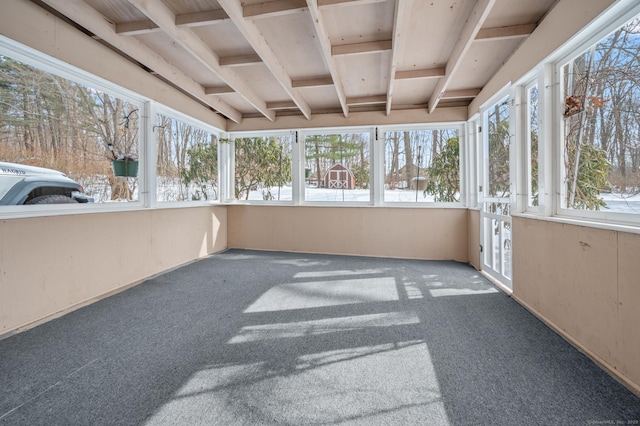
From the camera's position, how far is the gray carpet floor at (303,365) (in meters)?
1.39

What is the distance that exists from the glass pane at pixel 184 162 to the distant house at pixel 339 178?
6.81 feet

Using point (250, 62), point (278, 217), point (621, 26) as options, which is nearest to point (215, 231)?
point (278, 217)

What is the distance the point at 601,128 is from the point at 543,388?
170 centimetres

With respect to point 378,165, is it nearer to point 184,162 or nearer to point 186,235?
point 184,162

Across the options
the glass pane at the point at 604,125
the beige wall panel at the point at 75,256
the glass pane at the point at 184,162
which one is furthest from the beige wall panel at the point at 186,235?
the glass pane at the point at 604,125

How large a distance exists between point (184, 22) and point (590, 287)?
12.3 feet

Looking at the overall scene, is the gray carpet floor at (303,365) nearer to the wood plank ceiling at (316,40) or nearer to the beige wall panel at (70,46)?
the beige wall panel at (70,46)

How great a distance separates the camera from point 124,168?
3.21 m

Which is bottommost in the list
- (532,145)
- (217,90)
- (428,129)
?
(532,145)

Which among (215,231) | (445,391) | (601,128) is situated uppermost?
(601,128)

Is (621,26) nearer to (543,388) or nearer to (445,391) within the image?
(543,388)

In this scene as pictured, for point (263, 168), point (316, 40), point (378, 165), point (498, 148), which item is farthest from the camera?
point (263, 168)

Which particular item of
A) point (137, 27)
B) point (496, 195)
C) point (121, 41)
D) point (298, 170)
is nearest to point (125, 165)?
point (121, 41)

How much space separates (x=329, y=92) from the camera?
168 inches
